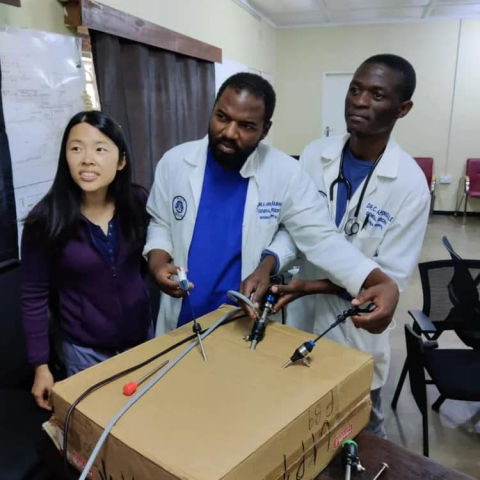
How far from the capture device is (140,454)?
0.61 m

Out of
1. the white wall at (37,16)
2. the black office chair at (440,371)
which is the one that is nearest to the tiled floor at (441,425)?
the black office chair at (440,371)

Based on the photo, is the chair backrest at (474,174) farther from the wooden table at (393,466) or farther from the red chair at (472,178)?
the wooden table at (393,466)

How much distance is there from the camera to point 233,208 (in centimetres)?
121

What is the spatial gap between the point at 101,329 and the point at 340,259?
0.68 m

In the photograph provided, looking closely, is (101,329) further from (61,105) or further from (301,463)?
(61,105)

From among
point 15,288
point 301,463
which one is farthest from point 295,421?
point 15,288

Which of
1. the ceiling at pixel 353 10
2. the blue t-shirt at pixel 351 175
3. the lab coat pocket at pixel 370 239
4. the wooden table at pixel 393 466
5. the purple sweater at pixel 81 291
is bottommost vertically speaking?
the wooden table at pixel 393 466

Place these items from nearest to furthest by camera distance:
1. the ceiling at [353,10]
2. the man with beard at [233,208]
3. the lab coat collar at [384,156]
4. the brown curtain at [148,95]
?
the man with beard at [233,208], the lab coat collar at [384,156], the brown curtain at [148,95], the ceiling at [353,10]

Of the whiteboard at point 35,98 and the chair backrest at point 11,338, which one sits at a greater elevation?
the whiteboard at point 35,98

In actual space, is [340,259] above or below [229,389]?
above

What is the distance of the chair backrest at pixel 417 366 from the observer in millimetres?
1762

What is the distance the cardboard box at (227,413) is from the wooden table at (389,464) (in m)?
0.03

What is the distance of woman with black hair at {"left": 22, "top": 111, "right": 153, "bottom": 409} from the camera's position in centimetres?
114

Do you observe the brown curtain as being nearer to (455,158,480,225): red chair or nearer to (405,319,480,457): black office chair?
(405,319,480,457): black office chair
